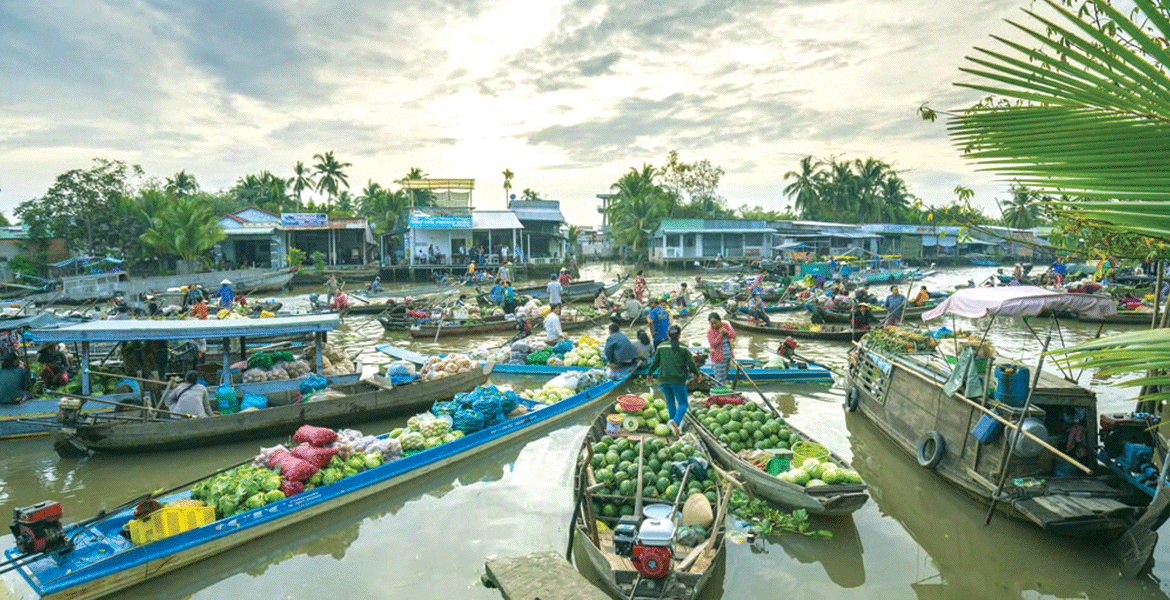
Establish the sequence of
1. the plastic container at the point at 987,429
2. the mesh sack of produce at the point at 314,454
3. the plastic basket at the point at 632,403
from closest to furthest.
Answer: the plastic container at the point at 987,429 → the mesh sack of produce at the point at 314,454 → the plastic basket at the point at 632,403

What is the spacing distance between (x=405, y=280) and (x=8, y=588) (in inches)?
1387

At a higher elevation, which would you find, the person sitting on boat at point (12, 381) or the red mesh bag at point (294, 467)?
the person sitting on boat at point (12, 381)

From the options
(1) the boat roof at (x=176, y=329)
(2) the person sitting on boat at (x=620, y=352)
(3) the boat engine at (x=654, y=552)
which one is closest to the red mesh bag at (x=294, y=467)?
(1) the boat roof at (x=176, y=329)

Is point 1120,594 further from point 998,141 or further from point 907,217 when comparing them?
point 907,217

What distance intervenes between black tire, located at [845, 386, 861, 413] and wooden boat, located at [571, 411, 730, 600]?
530 cm

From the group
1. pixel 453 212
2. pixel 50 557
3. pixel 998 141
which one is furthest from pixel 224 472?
pixel 453 212

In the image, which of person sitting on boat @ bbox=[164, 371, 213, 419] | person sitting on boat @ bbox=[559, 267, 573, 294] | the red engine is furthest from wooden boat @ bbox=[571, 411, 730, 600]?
person sitting on boat @ bbox=[559, 267, 573, 294]

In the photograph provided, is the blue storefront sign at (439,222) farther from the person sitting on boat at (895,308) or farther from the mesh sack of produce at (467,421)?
the mesh sack of produce at (467,421)

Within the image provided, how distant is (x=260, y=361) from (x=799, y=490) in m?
9.71

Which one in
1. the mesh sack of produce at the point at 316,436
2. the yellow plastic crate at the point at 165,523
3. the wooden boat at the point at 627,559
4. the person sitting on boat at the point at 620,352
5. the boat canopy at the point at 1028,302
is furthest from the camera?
the person sitting on boat at the point at 620,352

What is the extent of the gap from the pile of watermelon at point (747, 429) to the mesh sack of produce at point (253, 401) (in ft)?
22.9

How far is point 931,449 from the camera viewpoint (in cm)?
835

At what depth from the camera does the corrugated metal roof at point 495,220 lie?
40562 millimetres

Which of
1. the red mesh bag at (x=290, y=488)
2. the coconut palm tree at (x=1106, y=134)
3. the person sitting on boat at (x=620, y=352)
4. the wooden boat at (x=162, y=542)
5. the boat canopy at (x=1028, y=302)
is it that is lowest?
the wooden boat at (x=162, y=542)
